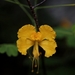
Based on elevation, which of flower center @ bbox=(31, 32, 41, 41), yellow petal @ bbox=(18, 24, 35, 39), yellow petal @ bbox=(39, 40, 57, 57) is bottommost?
yellow petal @ bbox=(39, 40, 57, 57)

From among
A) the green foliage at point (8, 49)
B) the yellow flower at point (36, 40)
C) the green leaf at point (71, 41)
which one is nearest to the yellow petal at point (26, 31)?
the yellow flower at point (36, 40)

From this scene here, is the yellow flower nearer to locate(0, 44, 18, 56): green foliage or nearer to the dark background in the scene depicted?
locate(0, 44, 18, 56): green foliage

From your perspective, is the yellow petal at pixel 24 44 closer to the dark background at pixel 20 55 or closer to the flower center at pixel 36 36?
the flower center at pixel 36 36

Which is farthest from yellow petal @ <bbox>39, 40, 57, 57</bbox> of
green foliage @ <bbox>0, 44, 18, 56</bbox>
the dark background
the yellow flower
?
the dark background

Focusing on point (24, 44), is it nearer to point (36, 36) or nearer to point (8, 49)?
point (36, 36)

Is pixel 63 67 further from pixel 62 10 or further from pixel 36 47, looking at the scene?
pixel 62 10

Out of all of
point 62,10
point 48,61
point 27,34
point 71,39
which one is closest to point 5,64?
point 48,61

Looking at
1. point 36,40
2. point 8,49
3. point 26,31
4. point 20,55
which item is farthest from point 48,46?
point 20,55
